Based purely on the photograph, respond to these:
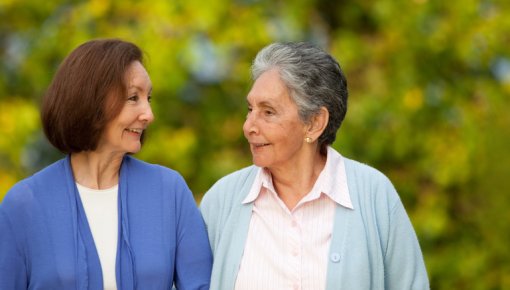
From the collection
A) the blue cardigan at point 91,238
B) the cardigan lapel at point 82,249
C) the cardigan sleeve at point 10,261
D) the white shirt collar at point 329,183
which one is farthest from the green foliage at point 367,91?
the cardigan sleeve at point 10,261

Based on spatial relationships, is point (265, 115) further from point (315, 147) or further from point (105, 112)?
point (105, 112)

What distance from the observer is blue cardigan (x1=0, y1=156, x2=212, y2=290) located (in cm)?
361

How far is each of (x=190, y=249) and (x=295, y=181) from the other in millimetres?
452

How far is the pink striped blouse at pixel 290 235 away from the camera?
150 inches

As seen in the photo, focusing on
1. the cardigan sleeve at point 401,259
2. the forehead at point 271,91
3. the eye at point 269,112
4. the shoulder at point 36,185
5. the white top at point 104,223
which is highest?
the forehead at point 271,91

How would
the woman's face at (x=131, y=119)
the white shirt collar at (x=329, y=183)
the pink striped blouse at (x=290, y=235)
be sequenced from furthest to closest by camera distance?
the white shirt collar at (x=329, y=183) → the pink striped blouse at (x=290, y=235) → the woman's face at (x=131, y=119)

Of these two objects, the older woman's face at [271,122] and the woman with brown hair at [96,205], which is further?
the older woman's face at [271,122]

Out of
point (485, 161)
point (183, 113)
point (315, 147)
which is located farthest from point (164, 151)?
point (315, 147)

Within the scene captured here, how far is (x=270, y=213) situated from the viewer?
3.95m

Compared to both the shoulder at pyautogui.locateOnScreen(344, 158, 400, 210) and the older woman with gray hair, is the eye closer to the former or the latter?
the older woman with gray hair

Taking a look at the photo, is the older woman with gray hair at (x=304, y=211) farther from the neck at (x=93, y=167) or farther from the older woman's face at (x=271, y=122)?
the neck at (x=93, y=167)

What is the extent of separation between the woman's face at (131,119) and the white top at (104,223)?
155mm

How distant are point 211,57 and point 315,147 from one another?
121 inches

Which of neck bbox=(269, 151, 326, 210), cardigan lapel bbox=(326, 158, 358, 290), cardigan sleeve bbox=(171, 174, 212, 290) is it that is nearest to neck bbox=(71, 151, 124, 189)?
cardigan sleeve bbox=(171, 174, 212, 290)
